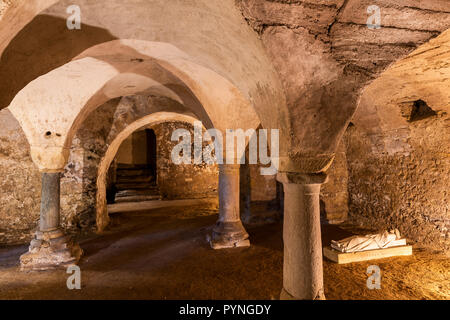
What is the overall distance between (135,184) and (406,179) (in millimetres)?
9872

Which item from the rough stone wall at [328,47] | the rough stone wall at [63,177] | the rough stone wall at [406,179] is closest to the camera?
the rough stone wall at [328,47]

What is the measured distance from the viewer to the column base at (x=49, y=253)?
13.4 feet

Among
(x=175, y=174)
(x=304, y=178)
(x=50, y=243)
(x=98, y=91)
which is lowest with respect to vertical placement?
(x=50, y=243)

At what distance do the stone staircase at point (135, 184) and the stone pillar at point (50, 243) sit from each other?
5567 mm

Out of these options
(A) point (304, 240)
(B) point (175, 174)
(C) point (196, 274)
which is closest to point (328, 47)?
(A) point (304, 240)

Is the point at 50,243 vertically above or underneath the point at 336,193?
underneath

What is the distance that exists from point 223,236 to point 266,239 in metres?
1.09

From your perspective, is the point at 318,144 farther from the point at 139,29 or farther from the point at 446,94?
the point at 446,94

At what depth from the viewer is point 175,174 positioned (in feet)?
36.2

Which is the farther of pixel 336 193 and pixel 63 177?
pixel 336 193

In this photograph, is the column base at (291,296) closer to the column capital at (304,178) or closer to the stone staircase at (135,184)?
the column capital at (304,178)

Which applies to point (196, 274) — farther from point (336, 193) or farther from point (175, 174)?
point (175, 174)

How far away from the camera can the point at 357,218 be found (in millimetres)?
6777

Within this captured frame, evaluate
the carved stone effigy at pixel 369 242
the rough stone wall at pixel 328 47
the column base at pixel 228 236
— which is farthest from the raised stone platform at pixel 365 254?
the rough stone wall at pixel 328 47
